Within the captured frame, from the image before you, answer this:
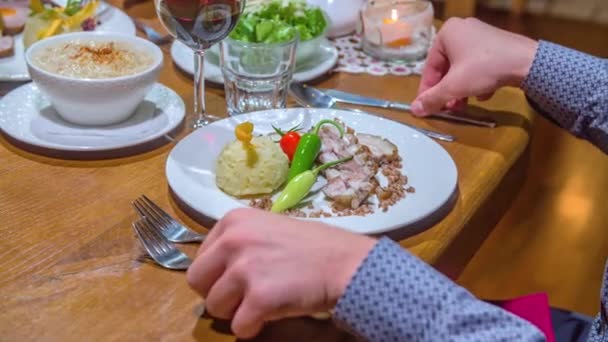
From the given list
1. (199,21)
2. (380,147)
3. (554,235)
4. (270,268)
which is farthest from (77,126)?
(554,235)

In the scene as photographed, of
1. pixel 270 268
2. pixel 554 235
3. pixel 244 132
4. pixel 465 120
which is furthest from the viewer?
pixel 554 235

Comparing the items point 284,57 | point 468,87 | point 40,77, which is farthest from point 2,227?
point 468,87

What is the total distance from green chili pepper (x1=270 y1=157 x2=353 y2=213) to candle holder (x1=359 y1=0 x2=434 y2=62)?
22.2 inches

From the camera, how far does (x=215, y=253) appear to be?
2.57 ft

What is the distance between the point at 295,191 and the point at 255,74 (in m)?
0.36

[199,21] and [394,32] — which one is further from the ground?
[199,21]

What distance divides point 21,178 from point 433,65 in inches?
26.6

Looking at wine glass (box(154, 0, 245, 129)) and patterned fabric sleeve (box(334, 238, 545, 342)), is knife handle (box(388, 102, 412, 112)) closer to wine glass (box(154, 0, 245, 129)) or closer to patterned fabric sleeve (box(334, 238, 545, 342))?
wine glass (box(154, 0, 245, 129))

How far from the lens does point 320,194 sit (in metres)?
1.06

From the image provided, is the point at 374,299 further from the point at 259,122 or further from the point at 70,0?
the point at 70,0

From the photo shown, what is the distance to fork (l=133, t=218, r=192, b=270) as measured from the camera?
35.8 inches

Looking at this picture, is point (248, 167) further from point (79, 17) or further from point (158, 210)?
point (79, 17)

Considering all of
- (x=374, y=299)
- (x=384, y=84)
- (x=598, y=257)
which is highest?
(x=374, y=299)

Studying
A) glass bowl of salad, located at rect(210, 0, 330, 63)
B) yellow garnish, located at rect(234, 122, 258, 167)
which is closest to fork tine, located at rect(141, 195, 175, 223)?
yellow garnish, located at rect(234, 122, 258, 167)
